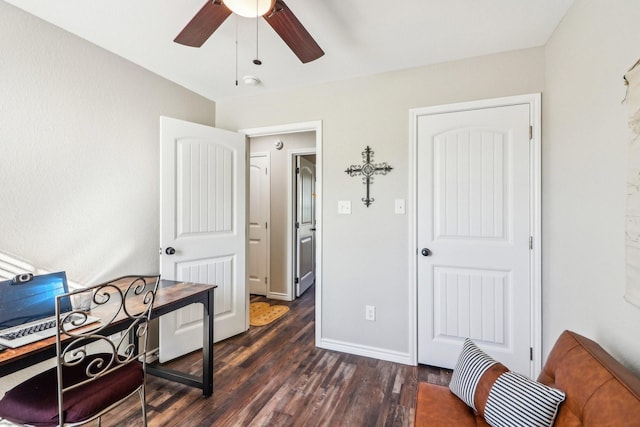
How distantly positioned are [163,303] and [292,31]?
1.62 metres

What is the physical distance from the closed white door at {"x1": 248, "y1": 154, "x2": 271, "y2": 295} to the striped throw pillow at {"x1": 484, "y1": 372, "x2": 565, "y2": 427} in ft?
10.7

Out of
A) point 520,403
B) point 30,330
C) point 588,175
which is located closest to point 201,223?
point 30,330

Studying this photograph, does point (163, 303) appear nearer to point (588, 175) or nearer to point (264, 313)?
point (264, 313)

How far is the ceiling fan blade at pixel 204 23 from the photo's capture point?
4.16 ft

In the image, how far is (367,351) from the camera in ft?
8.08

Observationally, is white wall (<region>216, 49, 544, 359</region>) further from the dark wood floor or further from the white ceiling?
the dark wood floor

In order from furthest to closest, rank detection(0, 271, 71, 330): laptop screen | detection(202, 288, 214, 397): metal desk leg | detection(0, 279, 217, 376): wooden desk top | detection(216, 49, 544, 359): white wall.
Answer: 1. detection(216, 49, 544, 359): white wall
2. detection(202, 288, 214, 397): metal desk leg
3. detection(0, 271, 71, 330): laptop screen
4. detection(0, 279, 217, 376): wooden desk top

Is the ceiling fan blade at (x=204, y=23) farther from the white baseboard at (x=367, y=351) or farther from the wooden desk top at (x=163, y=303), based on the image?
the white baseboard at (x=367, y=351)

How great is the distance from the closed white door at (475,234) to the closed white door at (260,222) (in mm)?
2325

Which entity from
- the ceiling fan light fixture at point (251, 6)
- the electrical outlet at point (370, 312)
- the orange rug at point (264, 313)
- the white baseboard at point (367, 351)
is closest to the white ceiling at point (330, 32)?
the ceiling fan light fixture at point (251, 6)

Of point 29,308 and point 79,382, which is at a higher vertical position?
point 29,308

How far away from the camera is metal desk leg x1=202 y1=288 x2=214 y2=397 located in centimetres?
191

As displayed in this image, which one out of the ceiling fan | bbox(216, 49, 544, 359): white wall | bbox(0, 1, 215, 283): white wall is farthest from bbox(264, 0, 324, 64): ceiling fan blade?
bbox(0, 1, 215, 283): white wall

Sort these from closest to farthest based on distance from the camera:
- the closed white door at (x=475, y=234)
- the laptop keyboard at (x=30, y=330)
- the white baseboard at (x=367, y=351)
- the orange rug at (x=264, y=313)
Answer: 1. the laptop keyboard at (x=30, y=330)
2. the closed white door at (x=475, y=234)
3. the white baseboard at (x=367, y=351)
4. the orange rug at (x=264, y=313)
